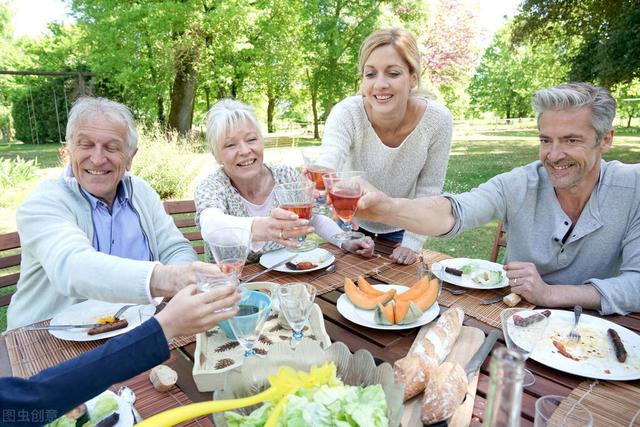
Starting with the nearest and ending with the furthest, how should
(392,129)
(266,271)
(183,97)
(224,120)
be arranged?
(266,271), (224,120), (392,129), (183,97)

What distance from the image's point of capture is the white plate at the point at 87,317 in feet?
5.60

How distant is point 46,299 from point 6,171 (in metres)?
8.38

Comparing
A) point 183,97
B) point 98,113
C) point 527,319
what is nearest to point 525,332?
point 527,319

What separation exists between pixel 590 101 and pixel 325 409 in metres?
2.21

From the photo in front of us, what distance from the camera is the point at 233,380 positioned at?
1.11 m

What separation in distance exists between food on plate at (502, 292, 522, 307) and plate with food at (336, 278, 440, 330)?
0.39 m

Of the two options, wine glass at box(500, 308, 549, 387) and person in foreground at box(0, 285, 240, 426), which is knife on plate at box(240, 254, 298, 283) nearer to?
person in foreground at box(0, 285, 240, 426)

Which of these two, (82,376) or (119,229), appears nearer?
(82,376)

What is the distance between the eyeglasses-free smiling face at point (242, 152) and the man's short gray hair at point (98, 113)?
1.94ft

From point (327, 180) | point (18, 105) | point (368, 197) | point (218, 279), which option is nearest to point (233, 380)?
point (218, 279)

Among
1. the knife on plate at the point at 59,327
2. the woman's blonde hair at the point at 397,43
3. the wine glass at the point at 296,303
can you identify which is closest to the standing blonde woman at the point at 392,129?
the woman's blonde hair at the point at 397,43

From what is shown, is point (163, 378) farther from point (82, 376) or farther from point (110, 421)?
point (82, 376)

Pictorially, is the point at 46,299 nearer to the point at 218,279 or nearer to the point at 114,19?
the point at 218,279

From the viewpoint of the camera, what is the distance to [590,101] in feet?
7.25
